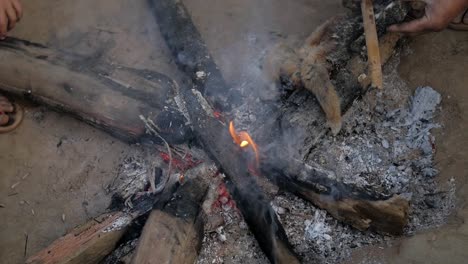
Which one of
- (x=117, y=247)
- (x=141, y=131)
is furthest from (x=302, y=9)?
(x=117, y=247)

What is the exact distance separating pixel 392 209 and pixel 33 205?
2.79 m

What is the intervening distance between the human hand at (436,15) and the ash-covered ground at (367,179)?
606 mm

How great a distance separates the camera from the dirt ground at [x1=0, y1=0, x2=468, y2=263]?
329 centimetres

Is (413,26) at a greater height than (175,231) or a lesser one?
greater

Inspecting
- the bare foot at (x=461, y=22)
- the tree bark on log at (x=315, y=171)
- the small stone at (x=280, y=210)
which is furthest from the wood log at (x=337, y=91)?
the bare foot at (x=461, y=22)

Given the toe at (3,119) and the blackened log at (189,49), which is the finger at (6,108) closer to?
the toe at (3,119)

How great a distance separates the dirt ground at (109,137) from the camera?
10.8 ft

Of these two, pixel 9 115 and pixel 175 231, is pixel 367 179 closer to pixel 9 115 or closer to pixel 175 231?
pixel 175 231

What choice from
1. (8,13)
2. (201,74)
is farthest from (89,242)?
(8,13)

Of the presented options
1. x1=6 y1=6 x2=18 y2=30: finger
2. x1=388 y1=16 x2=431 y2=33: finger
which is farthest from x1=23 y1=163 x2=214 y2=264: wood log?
x1=6 y1=6 x2=18 y2=30: finger

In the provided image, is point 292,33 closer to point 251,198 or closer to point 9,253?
point 251,198

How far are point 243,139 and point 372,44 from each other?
4.02 feet

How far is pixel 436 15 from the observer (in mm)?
3160

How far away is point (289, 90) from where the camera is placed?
3.47 meters
